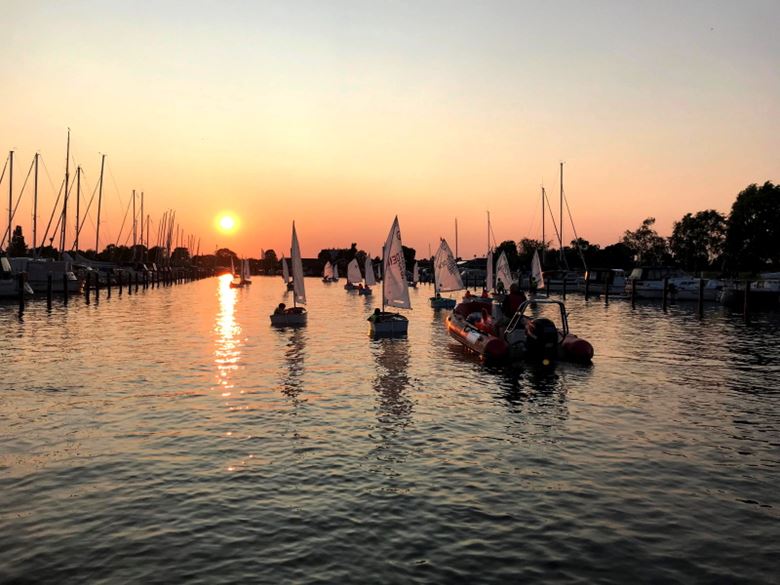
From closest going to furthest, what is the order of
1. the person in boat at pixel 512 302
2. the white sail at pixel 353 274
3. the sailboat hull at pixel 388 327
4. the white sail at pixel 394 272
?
the person in boat at pixel 512 302 → the sailboat hull at pixel 388 327 → the white sail at pixel 394 272 → the white sail at pixel 353 274

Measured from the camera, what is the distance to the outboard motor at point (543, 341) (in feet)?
90.2

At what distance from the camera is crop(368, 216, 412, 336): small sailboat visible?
38.6 metres

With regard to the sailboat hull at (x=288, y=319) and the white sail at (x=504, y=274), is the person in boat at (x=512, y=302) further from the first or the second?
the white sail at (x=504, y=274)

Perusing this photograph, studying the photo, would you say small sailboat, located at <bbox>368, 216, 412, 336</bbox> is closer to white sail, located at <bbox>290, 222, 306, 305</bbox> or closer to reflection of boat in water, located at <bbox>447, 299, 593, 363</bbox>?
reflection of boat in water, located at <bbox>447, 299, 593, 363</bbox>

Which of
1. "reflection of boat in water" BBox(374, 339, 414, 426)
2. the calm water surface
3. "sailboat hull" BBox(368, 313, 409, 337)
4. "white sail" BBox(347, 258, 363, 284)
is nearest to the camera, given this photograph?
the calm water surface

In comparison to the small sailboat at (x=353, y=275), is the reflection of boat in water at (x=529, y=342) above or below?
below

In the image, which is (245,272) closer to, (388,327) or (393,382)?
(388,327)

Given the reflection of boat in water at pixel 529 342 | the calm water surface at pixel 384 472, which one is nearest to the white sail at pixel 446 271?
the reflection of boat in water at pixel 529 342

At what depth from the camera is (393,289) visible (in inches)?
1577

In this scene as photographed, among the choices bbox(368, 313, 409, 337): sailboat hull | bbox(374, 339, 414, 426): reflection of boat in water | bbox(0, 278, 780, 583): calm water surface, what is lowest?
bbox(0, 278, 780, 583): calm water surface

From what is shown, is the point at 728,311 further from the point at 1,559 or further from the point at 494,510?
the point at 1,559

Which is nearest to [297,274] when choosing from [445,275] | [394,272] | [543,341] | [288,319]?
[288,319]

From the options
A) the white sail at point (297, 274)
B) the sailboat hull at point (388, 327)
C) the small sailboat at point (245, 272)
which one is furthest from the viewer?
the small sailboat at point (245, 272)

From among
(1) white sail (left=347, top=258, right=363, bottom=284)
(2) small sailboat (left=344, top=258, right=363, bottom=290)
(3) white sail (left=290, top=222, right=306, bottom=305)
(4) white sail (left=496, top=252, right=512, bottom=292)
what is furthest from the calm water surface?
(1) white sail (left=347, top=258, right=363, bottom=284)
